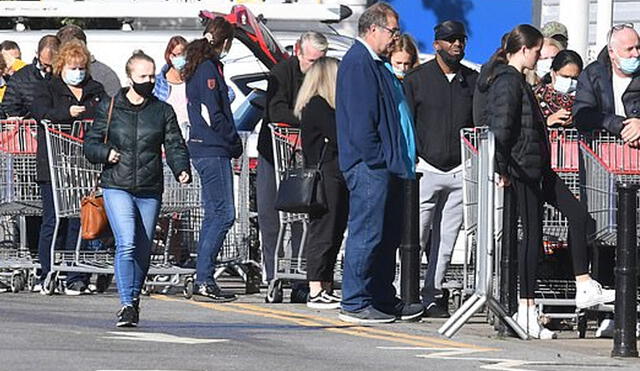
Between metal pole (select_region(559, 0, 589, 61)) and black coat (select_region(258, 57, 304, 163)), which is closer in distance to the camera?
black coat (select_region(258, 57, 304, 163))

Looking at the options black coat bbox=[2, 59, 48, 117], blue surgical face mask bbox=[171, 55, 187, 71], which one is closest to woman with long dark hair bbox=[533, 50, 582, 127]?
blue surgical face mask bbox=[171, 55, 187, 71]

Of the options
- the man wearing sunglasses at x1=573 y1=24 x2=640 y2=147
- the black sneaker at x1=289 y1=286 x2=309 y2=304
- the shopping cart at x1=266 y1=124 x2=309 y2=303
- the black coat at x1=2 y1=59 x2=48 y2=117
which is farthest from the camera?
the black coat at x1=2 y1=59 x2=48 y2=117

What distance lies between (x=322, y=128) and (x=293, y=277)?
4.95ft

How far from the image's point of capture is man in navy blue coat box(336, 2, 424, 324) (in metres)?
14.2

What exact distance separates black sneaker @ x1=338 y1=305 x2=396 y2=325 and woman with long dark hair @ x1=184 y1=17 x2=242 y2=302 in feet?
7.37

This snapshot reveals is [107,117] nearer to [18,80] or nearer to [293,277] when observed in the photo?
[293,277]

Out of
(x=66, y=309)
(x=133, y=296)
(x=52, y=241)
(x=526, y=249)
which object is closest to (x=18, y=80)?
(x=52, y=241)

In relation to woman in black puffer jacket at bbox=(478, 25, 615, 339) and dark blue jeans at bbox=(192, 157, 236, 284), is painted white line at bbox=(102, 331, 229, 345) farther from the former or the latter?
dark blue jeans at bbox=(192, 157, 236, 284)

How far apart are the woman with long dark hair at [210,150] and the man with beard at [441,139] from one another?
1696 millimetres

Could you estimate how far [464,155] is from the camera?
14398 mm

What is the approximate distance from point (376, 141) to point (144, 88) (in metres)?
1.56

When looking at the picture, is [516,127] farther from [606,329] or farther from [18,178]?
[18,178]

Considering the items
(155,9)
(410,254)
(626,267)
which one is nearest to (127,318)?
(410,254)

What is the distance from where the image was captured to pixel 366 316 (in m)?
14.4
